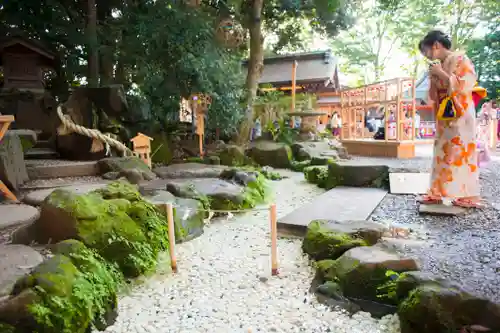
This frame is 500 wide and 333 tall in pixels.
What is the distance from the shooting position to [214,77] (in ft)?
26.6

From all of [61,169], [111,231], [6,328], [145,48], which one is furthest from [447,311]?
[145,48]

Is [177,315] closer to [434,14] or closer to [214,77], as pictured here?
[214,77]

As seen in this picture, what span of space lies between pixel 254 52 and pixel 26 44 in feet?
19.0

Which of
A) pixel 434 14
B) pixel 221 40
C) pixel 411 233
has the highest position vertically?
pixel 434 14

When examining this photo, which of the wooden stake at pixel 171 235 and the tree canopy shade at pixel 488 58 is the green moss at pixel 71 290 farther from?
the tree canopy shade at pixel 488 58

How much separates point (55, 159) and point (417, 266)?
6.46 metres

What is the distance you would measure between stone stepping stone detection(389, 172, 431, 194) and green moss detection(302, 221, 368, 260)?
2.56m

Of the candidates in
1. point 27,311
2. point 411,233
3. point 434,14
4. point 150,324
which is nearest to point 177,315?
point 150,324

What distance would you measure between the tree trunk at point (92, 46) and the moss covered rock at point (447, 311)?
8191mm

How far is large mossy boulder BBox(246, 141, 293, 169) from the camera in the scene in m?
10.3

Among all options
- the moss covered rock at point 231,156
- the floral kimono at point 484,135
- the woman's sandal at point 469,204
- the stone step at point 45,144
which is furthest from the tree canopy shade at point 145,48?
the floral kimono at point 484,135

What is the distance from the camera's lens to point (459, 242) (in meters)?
3.41

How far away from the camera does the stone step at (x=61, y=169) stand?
5.80m

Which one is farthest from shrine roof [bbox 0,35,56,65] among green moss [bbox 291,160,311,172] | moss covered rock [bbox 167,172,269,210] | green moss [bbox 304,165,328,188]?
green moss [bbox 304,165,328,188]
